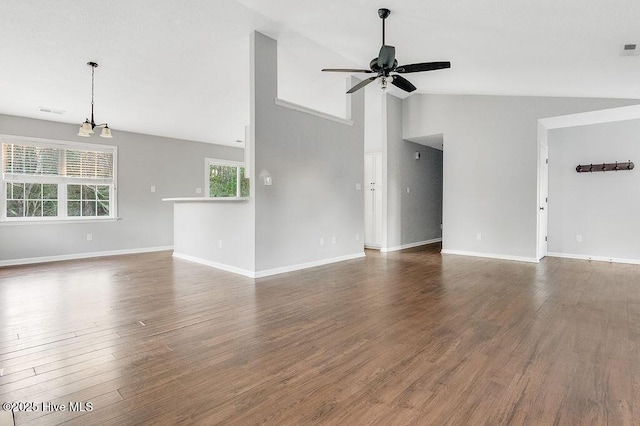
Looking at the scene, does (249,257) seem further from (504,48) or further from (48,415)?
(504,48)

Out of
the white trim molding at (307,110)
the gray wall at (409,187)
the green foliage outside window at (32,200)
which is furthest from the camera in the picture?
the gray wall at (409,187)

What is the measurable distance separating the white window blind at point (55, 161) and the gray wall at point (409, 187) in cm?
575

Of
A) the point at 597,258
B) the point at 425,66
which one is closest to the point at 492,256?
the point at 597,258

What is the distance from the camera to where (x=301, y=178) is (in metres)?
4.76

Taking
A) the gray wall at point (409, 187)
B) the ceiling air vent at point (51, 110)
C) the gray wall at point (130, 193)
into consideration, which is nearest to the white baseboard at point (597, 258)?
the gray wall at point (409, 187)

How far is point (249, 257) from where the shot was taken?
4.29m

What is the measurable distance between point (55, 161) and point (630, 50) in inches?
332

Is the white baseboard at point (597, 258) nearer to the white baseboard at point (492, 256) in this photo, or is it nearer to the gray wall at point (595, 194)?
the gray wall at point (595, 194)

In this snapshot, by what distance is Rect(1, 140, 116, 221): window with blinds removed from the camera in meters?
Result: 5.67

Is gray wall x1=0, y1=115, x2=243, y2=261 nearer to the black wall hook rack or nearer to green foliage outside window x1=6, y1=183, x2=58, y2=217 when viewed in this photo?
green foliage outside window x1=6, y1=183, x2=58, y2=217

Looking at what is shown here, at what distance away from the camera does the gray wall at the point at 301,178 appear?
421 centimetres

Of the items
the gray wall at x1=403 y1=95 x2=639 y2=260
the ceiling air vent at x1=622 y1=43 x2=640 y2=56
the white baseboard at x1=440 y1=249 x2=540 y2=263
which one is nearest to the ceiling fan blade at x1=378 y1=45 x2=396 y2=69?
the ceiling air vent at x1=622 y1=43 x2=640 y2=56

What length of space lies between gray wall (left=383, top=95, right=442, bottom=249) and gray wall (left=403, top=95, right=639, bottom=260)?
1.59ft

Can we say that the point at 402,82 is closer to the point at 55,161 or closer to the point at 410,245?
the point at 410,245
